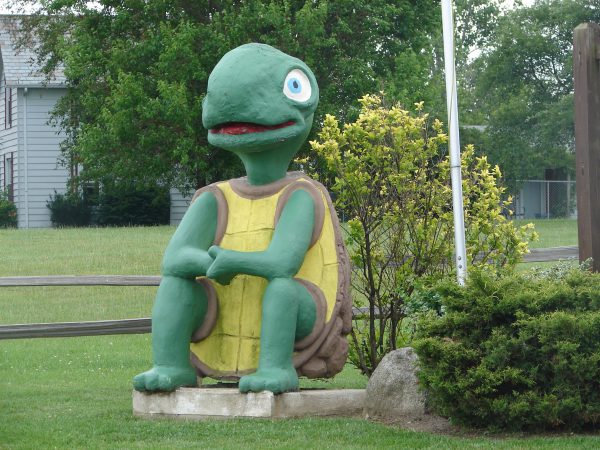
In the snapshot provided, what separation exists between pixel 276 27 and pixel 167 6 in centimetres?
277

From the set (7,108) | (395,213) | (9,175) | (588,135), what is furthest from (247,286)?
(9,175)

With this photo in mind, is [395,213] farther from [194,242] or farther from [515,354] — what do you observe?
[515,354]

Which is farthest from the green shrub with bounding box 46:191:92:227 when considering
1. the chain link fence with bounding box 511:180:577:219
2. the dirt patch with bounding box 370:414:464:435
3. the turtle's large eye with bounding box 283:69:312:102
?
the dirt patch with bounding box 370:414:464:435

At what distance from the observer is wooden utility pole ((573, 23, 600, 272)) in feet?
24.1

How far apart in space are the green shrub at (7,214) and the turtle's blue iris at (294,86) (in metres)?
25.4

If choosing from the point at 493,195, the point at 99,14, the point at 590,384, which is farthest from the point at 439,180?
the point at 99,14

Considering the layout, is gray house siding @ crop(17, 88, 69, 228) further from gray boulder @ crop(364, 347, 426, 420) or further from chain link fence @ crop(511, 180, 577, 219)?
gray boulder @ crop(364, 347, 426, 420)

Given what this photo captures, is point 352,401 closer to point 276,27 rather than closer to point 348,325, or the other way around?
point 348,325

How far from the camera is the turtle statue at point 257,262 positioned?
Result: 7.17 m

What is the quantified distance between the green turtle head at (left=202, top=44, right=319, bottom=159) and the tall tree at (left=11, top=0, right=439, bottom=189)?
40.6ft

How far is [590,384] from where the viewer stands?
6.09 metres

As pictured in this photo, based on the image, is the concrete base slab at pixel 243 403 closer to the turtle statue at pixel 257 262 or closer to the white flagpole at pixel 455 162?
the turtle statue at pixel 257 262

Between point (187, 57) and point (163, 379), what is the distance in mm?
13893

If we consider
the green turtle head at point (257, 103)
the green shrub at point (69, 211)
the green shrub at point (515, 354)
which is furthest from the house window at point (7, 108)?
the green shrub at point (515, 354)
